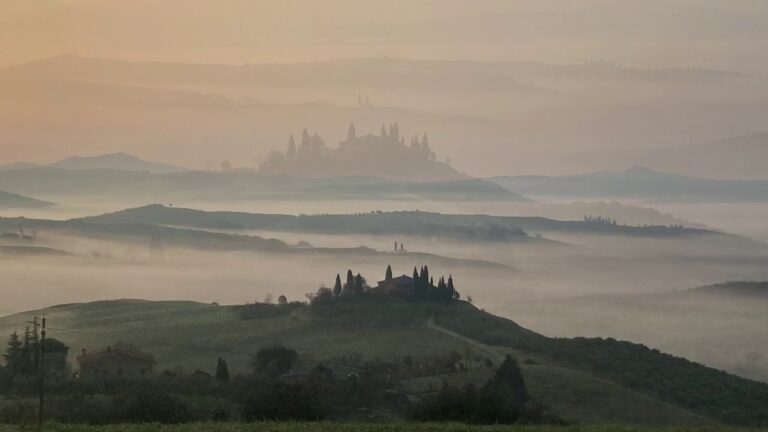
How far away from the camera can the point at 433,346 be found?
3950 cm

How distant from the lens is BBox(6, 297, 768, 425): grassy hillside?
105 feet

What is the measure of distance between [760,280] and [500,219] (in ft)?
49.1

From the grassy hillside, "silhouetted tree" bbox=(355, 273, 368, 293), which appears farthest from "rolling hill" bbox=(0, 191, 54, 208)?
"silhouetted tree" bbox=(355, 273, 368, 293)

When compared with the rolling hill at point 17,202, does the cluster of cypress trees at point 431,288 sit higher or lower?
lower

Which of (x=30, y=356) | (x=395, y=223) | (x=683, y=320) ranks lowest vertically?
(x=30, y=356)

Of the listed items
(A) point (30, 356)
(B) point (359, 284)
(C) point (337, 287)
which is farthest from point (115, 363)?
(B) point (359, 284)

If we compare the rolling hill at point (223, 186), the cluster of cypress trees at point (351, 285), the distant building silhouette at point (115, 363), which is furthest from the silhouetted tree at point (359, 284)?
the distant building silhouette at point (115, 363)

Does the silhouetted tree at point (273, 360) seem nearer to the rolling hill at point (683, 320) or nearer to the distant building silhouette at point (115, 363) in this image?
the distant building silhouette at point (115, 363)

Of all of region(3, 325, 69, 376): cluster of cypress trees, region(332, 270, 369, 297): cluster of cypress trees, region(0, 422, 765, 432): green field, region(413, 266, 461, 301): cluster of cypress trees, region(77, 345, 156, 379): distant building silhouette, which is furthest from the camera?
region(413, 266, 461, 301): cluster of cypress trees

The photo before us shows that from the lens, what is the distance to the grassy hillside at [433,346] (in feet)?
105

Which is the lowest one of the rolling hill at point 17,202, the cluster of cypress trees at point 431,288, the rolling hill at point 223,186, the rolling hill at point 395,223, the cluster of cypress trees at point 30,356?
the cluster of cypress trees at point 30,356

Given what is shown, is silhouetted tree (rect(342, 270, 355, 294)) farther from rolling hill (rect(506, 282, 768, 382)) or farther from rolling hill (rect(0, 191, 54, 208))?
rolling hill (rect(0, 191, 54, 208))

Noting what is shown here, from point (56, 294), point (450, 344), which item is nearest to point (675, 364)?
point (450, 344)

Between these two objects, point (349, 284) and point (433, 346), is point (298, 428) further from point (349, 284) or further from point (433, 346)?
point (349, 284)
